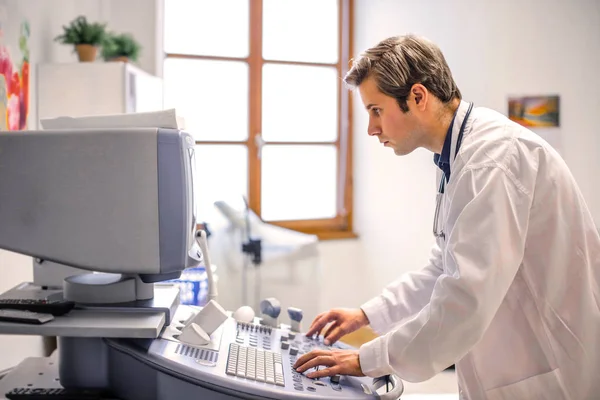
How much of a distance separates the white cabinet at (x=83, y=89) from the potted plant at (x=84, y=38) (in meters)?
0.18

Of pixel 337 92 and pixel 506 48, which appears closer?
pixel 506 48

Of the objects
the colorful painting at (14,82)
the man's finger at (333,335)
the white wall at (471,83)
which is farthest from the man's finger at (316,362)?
the white wall at (471,83)

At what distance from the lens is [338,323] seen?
146cm

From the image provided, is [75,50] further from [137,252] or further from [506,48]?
[506,48]

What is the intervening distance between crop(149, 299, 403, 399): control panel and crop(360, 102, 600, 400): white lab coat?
76mm

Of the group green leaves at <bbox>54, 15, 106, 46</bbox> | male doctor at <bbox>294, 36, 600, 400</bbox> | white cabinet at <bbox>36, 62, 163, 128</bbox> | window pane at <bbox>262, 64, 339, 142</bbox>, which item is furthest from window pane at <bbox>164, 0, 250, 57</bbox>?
male doctor at <bbox>294, 36, 600, 400</bbox>

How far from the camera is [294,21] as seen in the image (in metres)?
4.20

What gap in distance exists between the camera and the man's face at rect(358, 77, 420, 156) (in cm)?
130

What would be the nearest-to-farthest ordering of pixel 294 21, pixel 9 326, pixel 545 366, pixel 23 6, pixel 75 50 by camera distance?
pixel 9 326
pixel 545 366
pixel 23 6
pixel 75 50
pixel 294 21

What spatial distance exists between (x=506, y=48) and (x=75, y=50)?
2.18 m

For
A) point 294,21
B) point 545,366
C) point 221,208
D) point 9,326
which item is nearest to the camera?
point 9,326

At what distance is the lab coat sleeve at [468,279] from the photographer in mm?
1099

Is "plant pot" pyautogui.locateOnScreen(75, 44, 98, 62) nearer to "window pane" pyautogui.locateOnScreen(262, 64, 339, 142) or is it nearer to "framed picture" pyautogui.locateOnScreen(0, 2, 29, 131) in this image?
"framed picture" pyautogui.locateOnScreen(0, 2, 29, 131)

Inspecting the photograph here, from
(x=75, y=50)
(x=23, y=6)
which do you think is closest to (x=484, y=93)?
(x=75, y=50)
